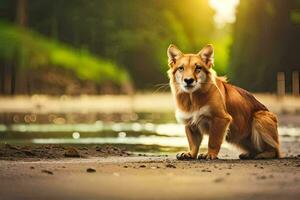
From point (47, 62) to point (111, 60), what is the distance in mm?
7594

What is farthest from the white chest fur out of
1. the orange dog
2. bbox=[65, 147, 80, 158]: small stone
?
bbox=[65, 147, 80, 158]: small stone

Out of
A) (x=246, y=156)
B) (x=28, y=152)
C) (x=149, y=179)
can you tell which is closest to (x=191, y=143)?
(x=246, y=156)

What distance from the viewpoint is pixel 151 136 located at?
2327cm

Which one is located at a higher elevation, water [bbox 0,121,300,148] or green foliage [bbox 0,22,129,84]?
green foliage [bbox 0,22,129,84]

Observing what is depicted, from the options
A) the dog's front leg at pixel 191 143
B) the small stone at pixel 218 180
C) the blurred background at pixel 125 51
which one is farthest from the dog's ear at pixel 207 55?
the blurred background at pixel 125 51

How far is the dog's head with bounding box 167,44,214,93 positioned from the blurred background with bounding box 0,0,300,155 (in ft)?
67.9

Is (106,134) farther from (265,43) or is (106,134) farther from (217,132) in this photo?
(265,43)

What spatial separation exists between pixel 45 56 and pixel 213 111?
5159 cm

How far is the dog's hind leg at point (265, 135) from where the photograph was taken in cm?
1399

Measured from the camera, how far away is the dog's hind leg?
13992 mm

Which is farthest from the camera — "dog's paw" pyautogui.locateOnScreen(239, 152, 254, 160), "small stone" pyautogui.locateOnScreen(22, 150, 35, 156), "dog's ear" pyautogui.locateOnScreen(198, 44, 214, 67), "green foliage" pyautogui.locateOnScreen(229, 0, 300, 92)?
"green foliage" pyautogui.locateOnScreen(229, 0, 300, 92)

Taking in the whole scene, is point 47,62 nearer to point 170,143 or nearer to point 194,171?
point 170,143

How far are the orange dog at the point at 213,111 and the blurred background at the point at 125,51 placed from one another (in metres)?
20.1

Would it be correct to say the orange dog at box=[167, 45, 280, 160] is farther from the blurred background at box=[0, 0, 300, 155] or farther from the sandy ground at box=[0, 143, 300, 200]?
the blurred background at box=[0, 0, 300, 155]
